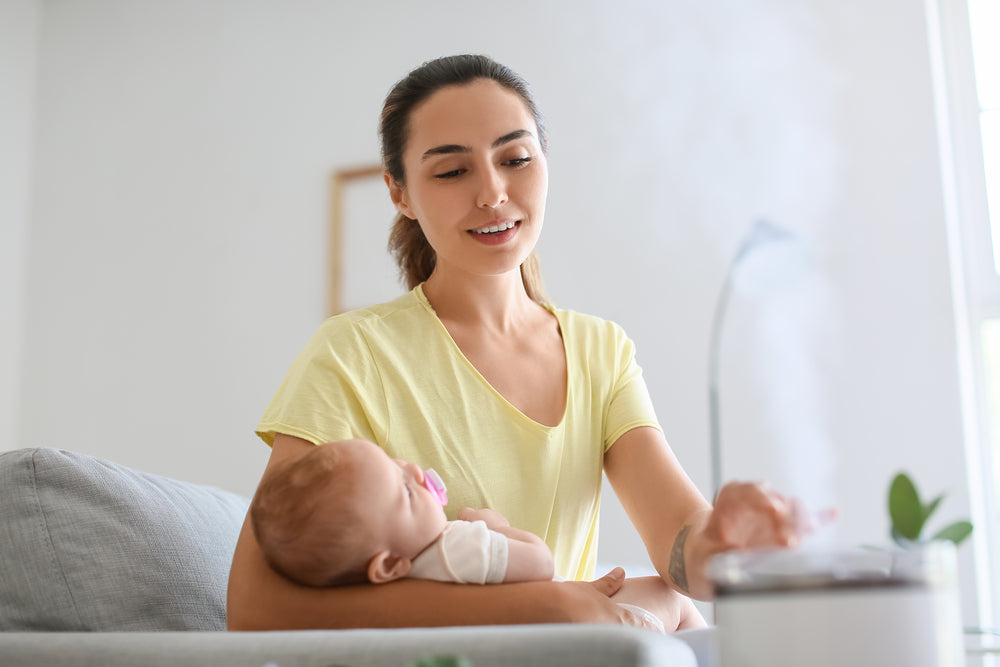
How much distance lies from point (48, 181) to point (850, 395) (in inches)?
130

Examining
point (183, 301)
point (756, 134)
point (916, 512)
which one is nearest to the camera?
point (916, 512)

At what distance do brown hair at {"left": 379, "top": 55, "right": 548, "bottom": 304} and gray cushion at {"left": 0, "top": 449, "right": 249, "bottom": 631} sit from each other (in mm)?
641

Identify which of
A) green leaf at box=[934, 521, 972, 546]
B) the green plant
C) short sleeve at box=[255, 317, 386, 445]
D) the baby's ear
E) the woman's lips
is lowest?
the baby's ear

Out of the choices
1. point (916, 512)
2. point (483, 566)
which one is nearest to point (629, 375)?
point (483, 566)

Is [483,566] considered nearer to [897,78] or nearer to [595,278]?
[595,278]

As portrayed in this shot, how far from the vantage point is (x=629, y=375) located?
5.23 ft

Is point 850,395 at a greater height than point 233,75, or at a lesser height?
lesser

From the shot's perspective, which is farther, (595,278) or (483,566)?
(595,278)

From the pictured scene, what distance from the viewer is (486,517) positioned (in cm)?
128

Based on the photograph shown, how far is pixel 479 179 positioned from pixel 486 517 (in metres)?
0.53

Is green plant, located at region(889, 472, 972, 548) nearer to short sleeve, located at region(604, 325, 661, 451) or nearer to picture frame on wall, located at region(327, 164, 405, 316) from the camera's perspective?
short sleeve, located at region(604, 325, 661, 451)

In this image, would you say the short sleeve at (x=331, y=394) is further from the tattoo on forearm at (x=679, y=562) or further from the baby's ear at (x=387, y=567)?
the tattoo on forearm at (x=679, y=562)

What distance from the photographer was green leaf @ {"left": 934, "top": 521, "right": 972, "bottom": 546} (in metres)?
0.80

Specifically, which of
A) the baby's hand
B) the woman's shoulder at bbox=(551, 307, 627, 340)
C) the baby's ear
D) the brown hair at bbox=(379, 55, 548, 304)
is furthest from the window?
the baby's ear
